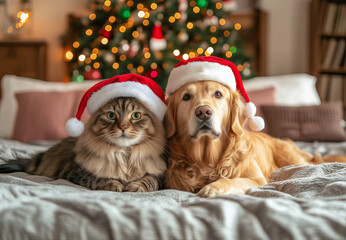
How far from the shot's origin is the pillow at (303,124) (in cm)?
273

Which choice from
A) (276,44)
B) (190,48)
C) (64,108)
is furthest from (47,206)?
(276,44)

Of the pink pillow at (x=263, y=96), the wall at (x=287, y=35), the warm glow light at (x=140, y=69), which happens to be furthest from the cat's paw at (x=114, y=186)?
the wall at (x=287, y=35)

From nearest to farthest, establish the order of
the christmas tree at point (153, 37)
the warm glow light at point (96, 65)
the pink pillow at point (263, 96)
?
the pink pillow at point (263, 96), the christmas tree at point (153, 37), the warm glow light at point (96, 65)

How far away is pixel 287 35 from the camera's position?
4.59m

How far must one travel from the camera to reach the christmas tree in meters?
3.85

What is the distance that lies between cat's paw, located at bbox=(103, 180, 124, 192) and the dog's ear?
0.54 m

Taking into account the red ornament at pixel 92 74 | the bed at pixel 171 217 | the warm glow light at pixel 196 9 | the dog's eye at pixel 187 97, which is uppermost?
the warm glow light at pixel 196 9

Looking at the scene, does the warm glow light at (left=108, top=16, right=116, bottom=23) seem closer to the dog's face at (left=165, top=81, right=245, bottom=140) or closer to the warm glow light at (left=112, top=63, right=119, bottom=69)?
the warm glow light at (left=112, top=63, right=119, bottom=69)

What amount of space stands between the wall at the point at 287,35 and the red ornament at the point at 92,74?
2251 mm

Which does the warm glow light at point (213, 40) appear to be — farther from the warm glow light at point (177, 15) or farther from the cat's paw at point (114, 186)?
the cat's paw at point (114, 186)

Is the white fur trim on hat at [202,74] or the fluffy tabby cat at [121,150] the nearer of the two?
the fluffy tabby cat at [121,150]

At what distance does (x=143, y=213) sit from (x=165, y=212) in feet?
0.18

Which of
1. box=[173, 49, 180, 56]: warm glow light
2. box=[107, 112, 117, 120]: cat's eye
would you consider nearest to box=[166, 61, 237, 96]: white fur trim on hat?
box=[107, 112, 117, 120]: cat's eye

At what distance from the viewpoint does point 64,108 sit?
2832 millimetres
